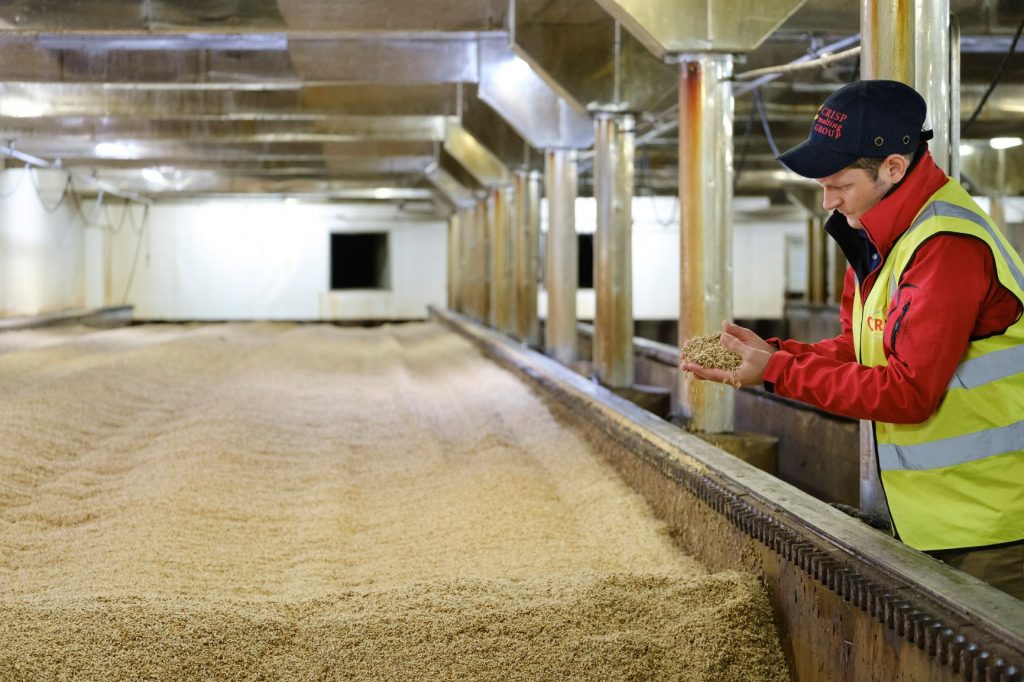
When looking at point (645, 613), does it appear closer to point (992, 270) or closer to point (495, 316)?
point (992, 270)

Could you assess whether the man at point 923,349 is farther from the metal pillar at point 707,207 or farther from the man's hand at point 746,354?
the metal pillar at point 707,207

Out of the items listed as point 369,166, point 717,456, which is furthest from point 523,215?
point 717,456

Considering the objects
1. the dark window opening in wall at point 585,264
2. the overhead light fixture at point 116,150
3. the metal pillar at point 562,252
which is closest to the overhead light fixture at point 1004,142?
the metal pillar at point 562,252

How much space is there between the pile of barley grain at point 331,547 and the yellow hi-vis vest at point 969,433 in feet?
2.30

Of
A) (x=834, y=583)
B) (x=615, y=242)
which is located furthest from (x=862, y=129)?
(x=615, y=242)

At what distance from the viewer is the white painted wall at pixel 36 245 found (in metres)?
17.2

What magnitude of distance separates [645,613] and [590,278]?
22.9 metres

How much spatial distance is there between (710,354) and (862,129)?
2.00ft

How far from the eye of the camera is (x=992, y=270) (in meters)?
2.04

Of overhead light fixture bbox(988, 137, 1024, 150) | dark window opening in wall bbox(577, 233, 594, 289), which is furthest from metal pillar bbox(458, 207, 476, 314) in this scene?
overhead light fixture bbox(988, 137, 1024, 150)

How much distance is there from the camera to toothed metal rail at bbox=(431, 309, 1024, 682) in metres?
2.09

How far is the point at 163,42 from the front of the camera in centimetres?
930

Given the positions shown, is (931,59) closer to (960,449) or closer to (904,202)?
(904,202)

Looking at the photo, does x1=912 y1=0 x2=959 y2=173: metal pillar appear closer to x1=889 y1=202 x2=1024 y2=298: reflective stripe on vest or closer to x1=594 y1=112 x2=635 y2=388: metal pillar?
x1=889 y1=202 x2=1024 y2=298: reflective stripe on vest
